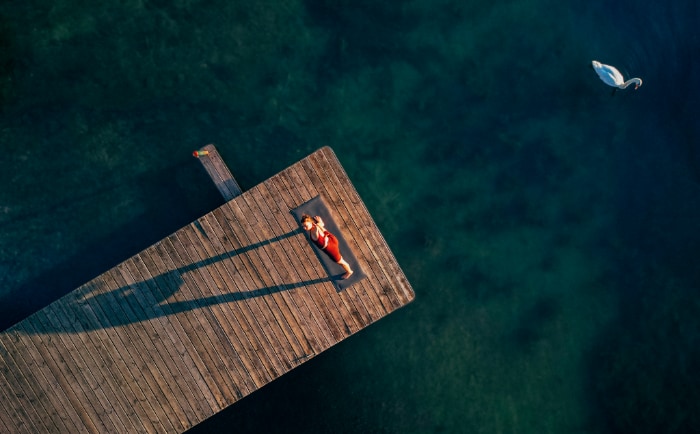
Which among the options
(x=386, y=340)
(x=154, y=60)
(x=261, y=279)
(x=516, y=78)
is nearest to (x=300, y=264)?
(x=261, y=279)

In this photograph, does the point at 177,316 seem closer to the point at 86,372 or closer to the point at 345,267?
the point at 86,372

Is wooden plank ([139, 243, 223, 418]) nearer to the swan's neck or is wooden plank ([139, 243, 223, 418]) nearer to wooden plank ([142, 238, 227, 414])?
wooden plank ([142, 238, 227, 414])

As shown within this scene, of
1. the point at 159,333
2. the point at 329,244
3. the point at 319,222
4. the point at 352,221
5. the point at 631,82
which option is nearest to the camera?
the point at 329,244

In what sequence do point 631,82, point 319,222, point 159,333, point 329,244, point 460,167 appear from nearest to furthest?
point 329,244 < point 319,222 < point 159,333 < point 631,82 < point 460,167

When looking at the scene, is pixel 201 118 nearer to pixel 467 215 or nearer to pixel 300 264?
pixel 300 264

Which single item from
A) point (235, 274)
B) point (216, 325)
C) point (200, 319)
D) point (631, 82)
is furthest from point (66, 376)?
point (631, 82)
